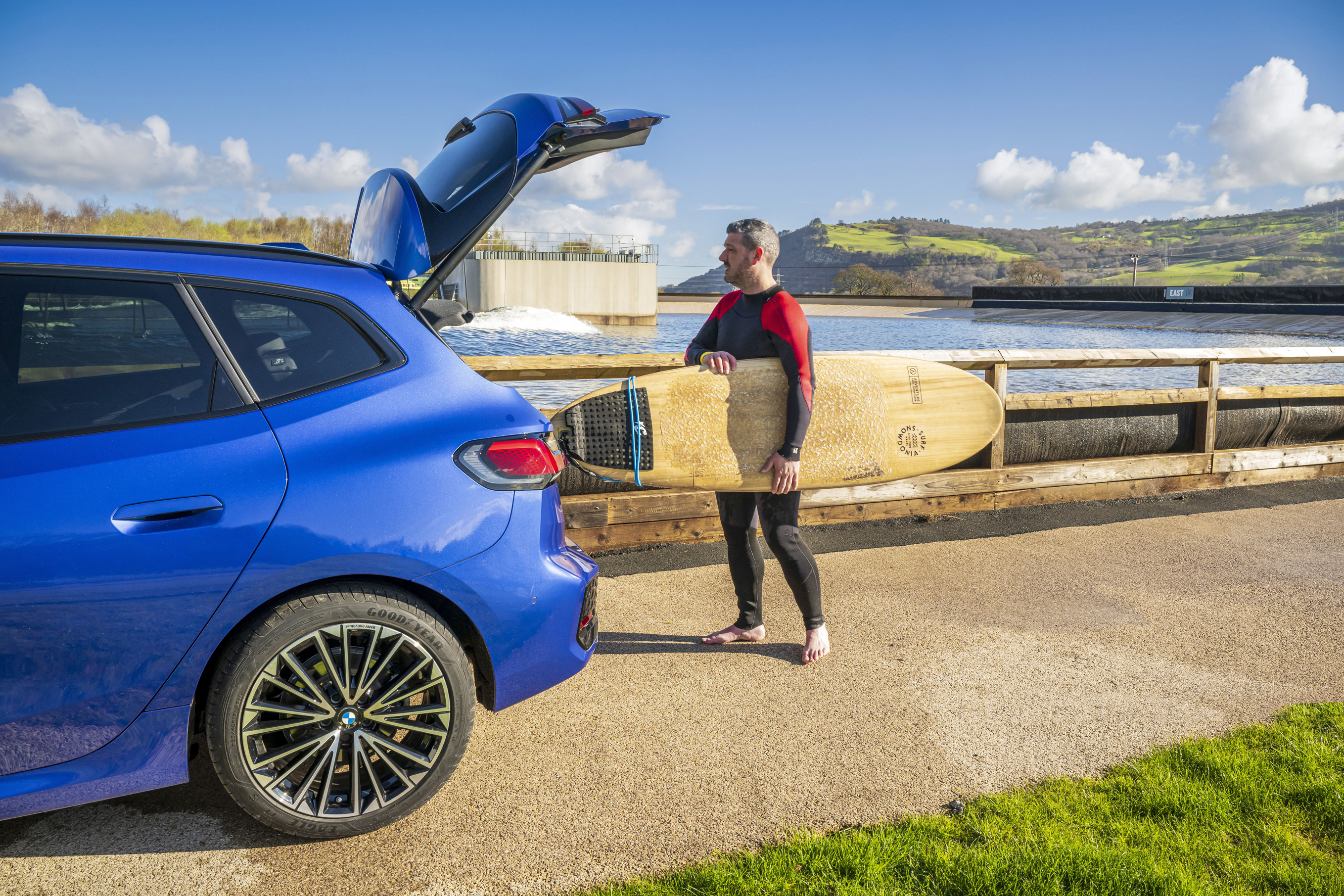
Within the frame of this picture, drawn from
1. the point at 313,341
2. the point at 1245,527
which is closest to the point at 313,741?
the point at 313,341

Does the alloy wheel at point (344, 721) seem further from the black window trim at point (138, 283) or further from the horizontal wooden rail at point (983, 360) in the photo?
the horizontal wooden rail at point (983, 360)

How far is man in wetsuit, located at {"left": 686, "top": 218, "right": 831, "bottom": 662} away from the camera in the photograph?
3598mm

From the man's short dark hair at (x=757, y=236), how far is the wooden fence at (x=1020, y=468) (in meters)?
1.51

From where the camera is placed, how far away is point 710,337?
4.04 meters

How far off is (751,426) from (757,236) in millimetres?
914

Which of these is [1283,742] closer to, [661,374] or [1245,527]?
[661,374]

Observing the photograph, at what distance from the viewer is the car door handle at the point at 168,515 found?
6.83 ft

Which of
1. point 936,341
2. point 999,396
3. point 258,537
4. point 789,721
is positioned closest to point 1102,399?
point 999,396

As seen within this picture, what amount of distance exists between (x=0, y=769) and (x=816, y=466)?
3393mm

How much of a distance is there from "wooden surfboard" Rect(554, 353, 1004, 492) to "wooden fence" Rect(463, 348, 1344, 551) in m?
0.58

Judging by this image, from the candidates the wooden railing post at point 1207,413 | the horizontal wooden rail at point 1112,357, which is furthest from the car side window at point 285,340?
the wooden railing post at point 1207,413

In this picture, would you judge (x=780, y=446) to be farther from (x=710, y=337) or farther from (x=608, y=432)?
(x=608, y=432)

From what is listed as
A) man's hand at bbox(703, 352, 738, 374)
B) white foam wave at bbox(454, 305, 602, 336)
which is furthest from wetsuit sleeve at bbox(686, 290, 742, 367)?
white foam wave at bbox(454, 305, 602, 336)

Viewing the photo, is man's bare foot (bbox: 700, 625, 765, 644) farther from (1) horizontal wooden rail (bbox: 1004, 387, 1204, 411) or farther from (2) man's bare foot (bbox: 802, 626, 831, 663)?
(1) horizontal wooden rail (bbox: 1004, 387, 1204, 411)
